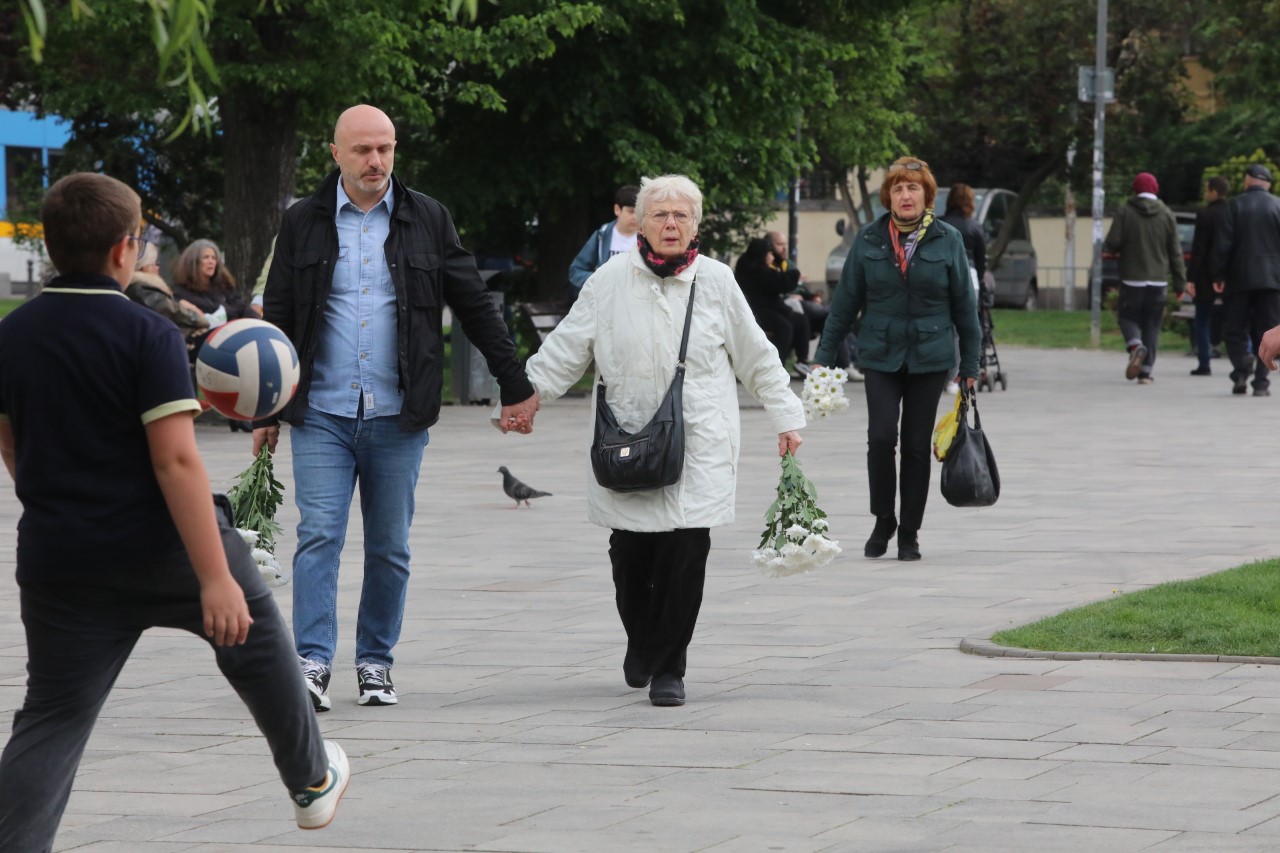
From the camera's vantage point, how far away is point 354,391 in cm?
659

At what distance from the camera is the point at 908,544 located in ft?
33.1

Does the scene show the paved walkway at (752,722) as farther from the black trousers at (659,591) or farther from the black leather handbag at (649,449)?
the black leather handbag at (649,449)

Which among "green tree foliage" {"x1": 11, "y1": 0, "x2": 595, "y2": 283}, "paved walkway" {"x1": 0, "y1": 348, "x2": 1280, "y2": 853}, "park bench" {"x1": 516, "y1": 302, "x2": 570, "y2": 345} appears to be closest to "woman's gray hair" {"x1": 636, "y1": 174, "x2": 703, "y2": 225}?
"paved walkway" {"x1": 0, "y1": 348, "x2": 1280, "y2": 853}

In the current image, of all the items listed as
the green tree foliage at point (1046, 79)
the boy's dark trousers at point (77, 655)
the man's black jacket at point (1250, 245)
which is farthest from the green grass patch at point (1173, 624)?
the green tree foliage at point (1046, 79)

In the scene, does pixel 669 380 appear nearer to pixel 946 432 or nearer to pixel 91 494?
pixel 91 494

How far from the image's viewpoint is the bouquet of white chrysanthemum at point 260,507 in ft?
22.4

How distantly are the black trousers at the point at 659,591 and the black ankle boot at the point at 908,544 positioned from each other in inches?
124

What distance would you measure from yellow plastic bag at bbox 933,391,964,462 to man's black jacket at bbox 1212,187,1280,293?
37.0 ft

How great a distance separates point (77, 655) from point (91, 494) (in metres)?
0.34

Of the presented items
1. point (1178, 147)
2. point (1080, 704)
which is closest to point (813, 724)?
point (1080, 704)

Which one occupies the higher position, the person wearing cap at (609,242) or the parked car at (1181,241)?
the person wearing cap at (609,242)

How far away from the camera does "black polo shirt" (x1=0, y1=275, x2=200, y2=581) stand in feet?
14.0

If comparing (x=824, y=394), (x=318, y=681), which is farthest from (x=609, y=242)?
(x=318, y=681)

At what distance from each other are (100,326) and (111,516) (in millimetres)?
381
